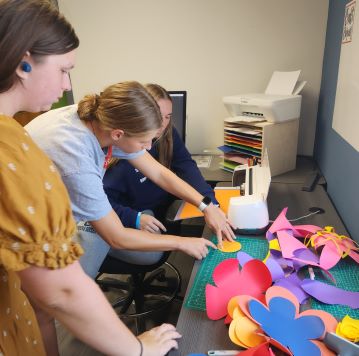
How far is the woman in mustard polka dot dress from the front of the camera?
0.51 metres

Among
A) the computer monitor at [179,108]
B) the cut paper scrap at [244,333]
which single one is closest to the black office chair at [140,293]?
the computer monitor at [179,108]

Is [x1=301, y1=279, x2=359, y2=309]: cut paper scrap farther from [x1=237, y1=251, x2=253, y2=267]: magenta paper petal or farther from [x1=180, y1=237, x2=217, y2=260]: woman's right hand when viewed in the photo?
[x1=180, y1=237, x2=217, y2=260]: woman's right hand

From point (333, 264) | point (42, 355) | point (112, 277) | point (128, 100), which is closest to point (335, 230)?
point (333, 264)

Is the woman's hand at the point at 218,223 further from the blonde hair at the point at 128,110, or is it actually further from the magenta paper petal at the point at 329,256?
the blonde hair at the point at 128,110

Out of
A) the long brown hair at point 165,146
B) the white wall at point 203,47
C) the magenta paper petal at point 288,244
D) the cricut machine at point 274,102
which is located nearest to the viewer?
the magenta paper petal at point 288,244

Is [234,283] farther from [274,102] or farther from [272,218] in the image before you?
[274,102]

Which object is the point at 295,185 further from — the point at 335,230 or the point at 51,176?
the point at 51,176

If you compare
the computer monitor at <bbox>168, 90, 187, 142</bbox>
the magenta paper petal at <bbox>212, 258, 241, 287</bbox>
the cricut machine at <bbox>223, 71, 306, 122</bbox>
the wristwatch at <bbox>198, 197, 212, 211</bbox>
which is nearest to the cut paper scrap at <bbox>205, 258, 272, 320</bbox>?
the magenta paper petal at <bbox>212, 258, 241, 287</bbox>

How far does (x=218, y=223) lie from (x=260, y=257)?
0.22m

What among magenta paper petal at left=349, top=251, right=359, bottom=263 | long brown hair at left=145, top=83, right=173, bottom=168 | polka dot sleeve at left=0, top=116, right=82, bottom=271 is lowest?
magenta paper petal at left=349, top=251, right=359, bottom=263

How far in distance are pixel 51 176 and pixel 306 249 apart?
0.87m

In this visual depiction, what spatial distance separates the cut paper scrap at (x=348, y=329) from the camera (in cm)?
73

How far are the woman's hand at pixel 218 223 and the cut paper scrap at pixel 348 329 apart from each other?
0.48 m

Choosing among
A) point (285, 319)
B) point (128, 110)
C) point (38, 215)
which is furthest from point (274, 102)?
point (38, 215)
